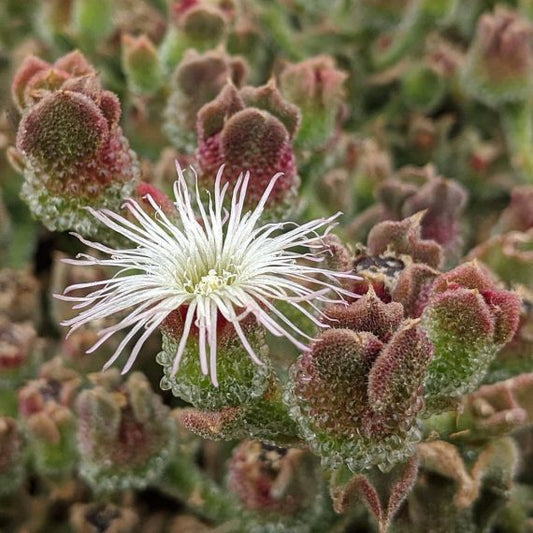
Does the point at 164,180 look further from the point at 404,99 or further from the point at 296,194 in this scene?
the point at 404,99

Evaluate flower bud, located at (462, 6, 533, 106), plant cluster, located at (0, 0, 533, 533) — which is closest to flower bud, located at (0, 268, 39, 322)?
plant cluster, located at (0, 0, 533, 533)

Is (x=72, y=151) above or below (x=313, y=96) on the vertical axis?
below

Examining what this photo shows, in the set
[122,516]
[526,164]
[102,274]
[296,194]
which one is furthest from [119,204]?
[526,164]

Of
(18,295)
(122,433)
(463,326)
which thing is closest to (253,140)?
(463,326)

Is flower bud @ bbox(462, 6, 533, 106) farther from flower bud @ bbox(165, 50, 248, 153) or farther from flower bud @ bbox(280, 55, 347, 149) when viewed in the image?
flower bud @ bbox(165, 50, 248, 153)

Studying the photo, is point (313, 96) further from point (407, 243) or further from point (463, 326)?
point (463, 326)

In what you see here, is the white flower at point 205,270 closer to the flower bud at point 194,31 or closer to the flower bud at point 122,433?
the flower bud at point 122,433

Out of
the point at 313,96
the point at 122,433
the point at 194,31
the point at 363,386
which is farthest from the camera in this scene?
the point at 194,31
